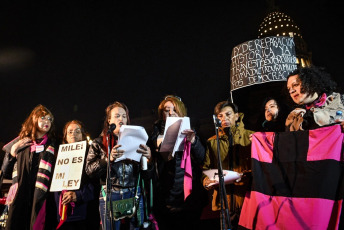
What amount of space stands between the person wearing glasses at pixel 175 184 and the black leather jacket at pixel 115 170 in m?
0.39

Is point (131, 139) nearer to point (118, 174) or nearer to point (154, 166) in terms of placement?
point (118, 174)

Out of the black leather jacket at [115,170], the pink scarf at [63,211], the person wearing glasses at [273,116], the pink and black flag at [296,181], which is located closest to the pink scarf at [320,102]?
the pink and black flag at [296,181]

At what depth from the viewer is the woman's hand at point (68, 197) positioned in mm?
4355

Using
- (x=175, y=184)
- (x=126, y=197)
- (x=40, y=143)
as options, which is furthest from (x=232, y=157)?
(x=40, y=143)

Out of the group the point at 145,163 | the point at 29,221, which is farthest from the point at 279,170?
the point at 29,221

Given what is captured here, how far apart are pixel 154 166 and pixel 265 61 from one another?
256 cm

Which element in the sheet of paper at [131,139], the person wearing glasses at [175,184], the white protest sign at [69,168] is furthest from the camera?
the white protest sign at [69,168]

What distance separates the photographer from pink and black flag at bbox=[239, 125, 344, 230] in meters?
3.01

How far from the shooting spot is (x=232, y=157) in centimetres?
407

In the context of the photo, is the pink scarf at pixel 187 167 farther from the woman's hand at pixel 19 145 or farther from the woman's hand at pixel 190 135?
the woman's hand at pixel 19 145

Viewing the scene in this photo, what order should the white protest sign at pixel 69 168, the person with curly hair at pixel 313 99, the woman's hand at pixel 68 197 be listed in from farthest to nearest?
the woman's hand at pixel 68 197 < the white protest sign at pixel 69 168 < the person with curly hair at pixel 313 99

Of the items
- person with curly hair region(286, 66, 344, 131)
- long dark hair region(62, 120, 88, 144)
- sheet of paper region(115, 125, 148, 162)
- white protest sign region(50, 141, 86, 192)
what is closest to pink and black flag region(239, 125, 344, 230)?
person with curly hair region(286, 66, 344, 131)

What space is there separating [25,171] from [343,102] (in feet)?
15.2

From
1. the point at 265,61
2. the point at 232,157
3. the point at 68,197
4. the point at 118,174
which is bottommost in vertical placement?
the point at 68,197
